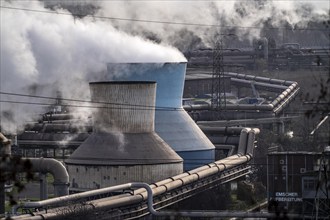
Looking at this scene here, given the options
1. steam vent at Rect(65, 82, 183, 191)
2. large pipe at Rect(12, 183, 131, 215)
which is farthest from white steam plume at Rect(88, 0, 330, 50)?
large pipe at Rect(12, 183, 131, 215)

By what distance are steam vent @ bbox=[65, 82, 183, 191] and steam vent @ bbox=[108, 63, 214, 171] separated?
1.75 metres

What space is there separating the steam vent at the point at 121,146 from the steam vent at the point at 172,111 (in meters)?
1.75

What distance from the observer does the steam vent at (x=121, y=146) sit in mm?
18250

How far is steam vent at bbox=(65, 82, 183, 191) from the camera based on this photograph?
719 inches

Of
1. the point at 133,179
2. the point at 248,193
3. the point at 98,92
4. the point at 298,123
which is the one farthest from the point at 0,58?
the point at 298,123

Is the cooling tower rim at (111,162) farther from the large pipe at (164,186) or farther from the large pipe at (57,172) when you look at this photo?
the large pipe at (57,172)

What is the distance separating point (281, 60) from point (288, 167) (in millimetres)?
27606

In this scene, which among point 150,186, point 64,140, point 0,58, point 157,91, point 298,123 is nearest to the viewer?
point 150,186

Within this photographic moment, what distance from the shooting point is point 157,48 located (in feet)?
70.8

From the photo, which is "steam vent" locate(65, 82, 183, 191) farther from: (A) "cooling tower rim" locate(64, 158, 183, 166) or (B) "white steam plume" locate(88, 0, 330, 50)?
(B) "white steam plume" locate(88, 0, 330, 50)

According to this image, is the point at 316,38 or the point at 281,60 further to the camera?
the point at 316,38

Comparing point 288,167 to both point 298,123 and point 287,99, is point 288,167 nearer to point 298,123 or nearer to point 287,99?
point 298,123

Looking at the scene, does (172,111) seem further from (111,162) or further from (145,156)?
(111,162)

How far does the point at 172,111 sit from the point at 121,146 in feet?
9.86
